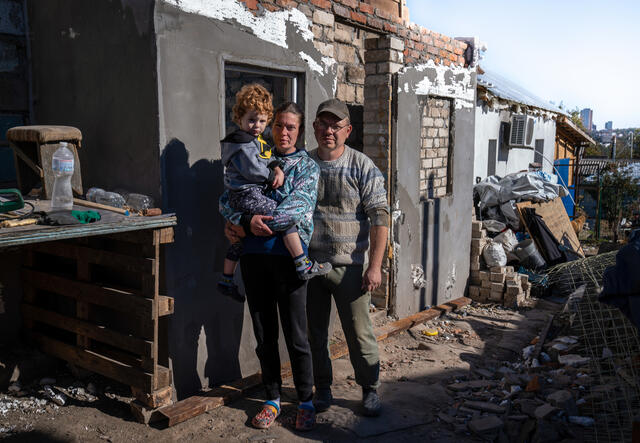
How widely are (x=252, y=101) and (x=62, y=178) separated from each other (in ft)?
4.14

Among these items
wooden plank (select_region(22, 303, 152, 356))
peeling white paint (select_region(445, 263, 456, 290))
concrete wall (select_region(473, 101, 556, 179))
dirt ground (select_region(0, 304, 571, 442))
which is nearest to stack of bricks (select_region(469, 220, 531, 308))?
peeling white paint (select_region(445, 263, 456, 290))

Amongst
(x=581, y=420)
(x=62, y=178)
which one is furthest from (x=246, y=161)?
(x=581, y=420)

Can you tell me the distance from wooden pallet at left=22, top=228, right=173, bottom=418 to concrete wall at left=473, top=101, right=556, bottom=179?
8.65 metres

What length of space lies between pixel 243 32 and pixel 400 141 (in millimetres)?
2201

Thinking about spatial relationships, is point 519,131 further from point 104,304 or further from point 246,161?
point 104,304

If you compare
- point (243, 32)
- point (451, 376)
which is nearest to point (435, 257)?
point (451, 376)

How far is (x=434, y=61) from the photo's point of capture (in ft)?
20.1

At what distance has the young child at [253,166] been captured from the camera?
3172mm

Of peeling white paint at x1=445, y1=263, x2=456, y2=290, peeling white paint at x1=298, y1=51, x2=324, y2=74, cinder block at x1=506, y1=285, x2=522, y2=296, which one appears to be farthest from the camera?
cinder block at x1=506, y1=285, x2=522, y2=296

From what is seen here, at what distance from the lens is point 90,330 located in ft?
12.1

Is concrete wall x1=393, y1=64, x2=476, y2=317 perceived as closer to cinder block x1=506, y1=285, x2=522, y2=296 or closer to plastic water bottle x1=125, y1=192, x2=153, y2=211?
cinder block x1=506, y1=285, x2=522, y2=296

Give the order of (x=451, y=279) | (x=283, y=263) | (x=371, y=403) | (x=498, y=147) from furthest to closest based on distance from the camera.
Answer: (x=498, y=147) → (x=451, y=279) → (x=371, y=403) → (x=283, y=263)

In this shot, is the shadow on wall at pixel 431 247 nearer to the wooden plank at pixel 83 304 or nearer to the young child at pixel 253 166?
the young child at pixel 253 166

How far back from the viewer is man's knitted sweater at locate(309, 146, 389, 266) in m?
3.44
